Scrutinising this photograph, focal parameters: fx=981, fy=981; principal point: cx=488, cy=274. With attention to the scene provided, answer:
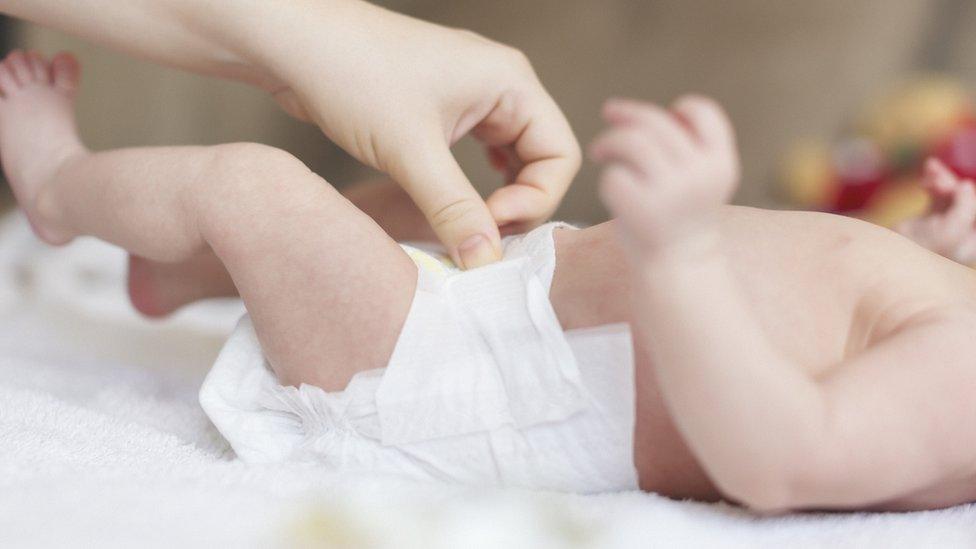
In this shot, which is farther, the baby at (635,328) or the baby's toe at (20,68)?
the baby's toe at (20,68)

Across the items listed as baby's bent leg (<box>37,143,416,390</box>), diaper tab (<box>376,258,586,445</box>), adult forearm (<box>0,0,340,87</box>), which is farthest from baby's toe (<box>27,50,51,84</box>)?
diaper tab (<box>376,258,586,445</box>)

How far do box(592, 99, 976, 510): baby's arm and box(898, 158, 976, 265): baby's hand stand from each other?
1.23 feet

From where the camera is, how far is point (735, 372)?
1.85 feet

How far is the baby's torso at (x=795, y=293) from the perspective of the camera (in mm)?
692

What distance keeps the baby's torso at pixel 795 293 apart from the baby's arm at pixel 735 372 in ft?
0.17

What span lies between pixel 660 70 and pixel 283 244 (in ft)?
4.10

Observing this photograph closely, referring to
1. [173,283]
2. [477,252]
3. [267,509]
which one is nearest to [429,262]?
[477,252]

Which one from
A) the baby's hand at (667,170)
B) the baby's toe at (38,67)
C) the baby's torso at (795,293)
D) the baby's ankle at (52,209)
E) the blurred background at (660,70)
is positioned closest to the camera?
the baby's hand at (667,170)

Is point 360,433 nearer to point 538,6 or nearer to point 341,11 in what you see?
point 341,11

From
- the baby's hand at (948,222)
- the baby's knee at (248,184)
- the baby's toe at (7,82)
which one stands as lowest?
the baby's hand at (948,222)

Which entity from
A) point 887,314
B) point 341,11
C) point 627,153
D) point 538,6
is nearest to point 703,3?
point 538,6

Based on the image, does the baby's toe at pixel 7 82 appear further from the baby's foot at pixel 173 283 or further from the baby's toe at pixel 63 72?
the baby's foot at pixel 173 283

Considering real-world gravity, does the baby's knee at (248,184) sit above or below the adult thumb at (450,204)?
above

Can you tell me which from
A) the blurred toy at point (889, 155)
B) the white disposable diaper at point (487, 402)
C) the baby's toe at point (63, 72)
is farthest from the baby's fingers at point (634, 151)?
the blurred toy at point (889, 155)
